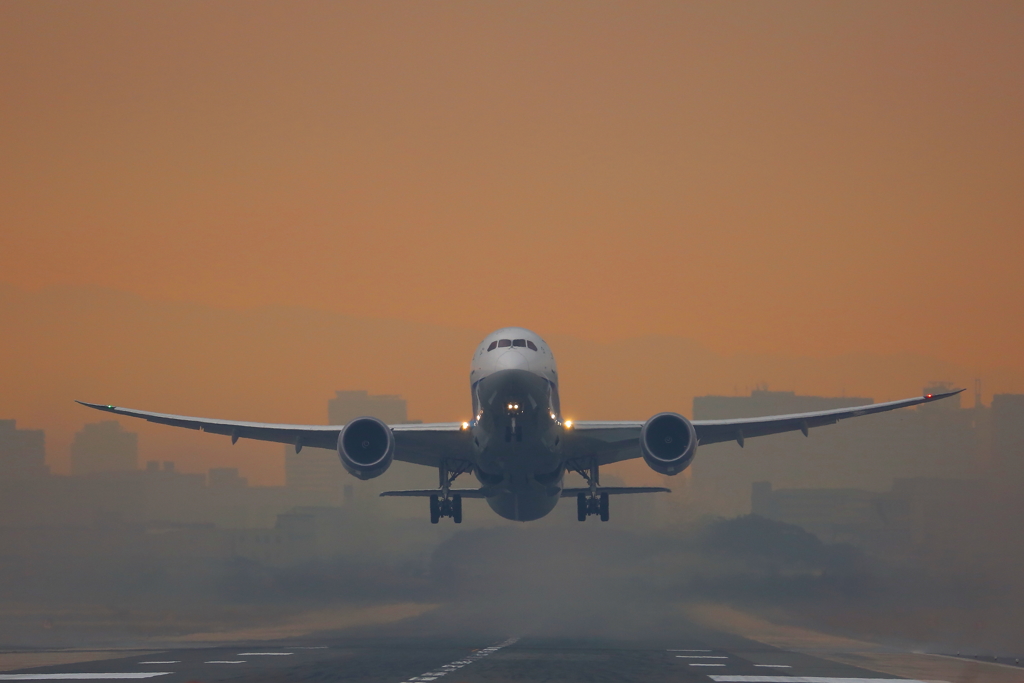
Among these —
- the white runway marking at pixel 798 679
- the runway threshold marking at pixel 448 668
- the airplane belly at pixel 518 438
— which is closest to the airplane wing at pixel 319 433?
the airplane belly at pixel 518 438

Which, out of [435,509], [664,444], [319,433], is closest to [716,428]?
[664,444]

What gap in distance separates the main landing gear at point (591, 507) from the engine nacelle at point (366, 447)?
1416cm

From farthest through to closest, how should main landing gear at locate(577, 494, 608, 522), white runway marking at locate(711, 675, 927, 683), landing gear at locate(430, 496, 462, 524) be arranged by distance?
landing gear at locate(430, 496, 462, 524), main landing gear at locate(577, 494, 608, 522), white runway marking at locate(711, 675, 927, 683)

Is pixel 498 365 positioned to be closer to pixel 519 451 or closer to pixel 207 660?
pixel 519 451

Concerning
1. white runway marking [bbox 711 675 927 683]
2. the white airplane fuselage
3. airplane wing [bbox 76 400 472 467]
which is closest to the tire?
airplane wing [bbox 76 400 472 467]

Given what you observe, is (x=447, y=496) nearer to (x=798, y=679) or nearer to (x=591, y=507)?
(x=591, y=507)

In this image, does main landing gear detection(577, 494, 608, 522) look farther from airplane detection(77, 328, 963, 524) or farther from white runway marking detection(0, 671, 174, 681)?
white runway marking detection(0, 671, 174, 681)

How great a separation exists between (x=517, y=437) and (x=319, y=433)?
11180 millimetres

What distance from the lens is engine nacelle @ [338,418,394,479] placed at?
37000 millimetres

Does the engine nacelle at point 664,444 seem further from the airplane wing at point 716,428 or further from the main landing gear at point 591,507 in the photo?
the main landing gear at point 591,507

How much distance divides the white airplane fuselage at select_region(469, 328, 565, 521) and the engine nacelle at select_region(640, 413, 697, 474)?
3.81 metres

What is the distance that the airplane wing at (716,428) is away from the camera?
40469 millimetres

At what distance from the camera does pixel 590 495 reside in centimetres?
4697

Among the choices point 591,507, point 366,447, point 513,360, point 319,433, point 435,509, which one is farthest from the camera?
point 435,509
